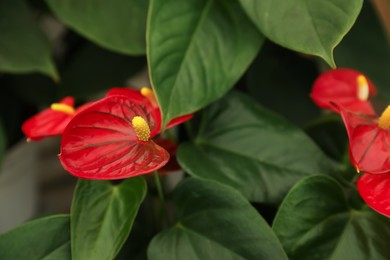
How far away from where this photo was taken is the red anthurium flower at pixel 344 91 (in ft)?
2.17

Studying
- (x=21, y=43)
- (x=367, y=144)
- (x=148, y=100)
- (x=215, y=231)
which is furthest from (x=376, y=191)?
(x=21, y=43)

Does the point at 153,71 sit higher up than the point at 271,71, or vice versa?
the point at 153,71

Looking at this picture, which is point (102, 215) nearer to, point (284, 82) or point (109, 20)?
point (109, 20)

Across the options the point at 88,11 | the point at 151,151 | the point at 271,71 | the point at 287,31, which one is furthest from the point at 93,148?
the point at 271,71

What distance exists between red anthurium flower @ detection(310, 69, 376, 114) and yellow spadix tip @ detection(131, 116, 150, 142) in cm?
24

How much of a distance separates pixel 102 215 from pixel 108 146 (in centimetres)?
9

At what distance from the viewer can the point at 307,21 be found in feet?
1.93

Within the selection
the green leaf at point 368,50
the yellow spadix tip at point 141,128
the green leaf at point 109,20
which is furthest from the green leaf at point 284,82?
the yellow spadix tip at point 141,128

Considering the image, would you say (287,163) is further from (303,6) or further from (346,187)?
(303,6)

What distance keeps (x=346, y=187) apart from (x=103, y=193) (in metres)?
0.30

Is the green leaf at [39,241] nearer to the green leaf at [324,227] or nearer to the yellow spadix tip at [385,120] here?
the green leaf at [324,227]

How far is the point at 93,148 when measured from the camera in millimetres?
536

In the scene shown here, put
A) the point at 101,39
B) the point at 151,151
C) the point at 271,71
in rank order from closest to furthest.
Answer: the point at 151,151 < the point at 101,39 < the point at 271,71

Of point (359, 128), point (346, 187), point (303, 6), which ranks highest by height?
point (303, 6)
